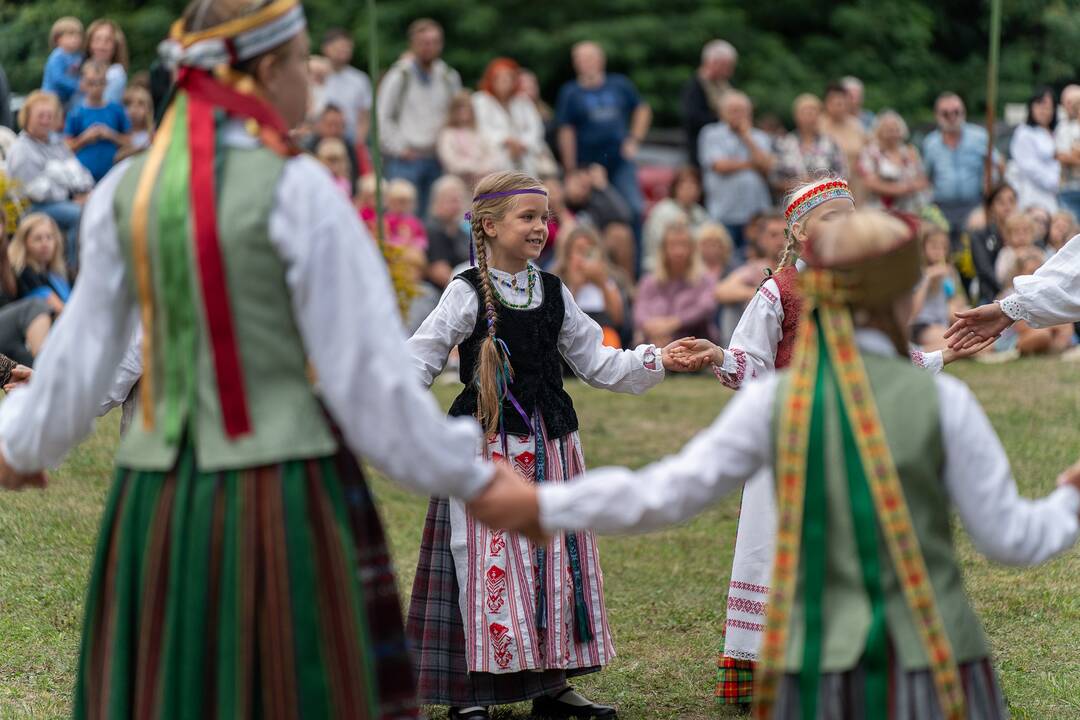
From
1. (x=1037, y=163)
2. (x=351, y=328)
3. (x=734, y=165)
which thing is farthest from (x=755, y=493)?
(x=1037, y=163)

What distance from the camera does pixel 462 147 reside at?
42.0ft

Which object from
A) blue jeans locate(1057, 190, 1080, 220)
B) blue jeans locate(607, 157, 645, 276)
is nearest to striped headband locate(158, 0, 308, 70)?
blue jeans locate(607, 157, 645, 276)

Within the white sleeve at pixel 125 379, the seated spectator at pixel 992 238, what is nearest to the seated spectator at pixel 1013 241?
the seated spectator at pixel 992 238

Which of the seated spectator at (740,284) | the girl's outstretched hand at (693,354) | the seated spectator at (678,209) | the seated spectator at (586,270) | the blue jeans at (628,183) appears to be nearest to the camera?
the girl's outstretched hand at (693,354)

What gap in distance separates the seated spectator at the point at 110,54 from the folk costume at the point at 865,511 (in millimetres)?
9015

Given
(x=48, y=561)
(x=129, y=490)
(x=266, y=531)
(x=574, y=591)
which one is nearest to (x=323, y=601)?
(x=266, y=531)

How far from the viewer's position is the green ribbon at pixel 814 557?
323cm

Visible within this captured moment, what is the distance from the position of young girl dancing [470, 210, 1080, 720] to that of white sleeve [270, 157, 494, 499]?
349 mm

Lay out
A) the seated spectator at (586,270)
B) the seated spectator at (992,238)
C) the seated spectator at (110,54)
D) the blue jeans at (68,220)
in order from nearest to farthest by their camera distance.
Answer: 1. the blue jeans at (68,220)
2. the seated spectator at (110,54)
3. the seated spectator at (586,270)
4. the seated spectator at (992,238)

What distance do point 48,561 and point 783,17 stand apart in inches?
669

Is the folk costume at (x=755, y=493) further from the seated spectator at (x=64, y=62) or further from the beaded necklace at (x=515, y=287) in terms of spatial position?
the seated spectator at (x=64, y=62)

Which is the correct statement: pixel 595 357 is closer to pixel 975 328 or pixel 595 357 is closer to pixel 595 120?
pixel 975 328

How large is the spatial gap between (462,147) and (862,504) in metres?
9.86

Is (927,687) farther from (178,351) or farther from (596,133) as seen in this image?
(596,133)
